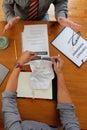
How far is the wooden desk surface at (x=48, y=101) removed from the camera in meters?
1.17

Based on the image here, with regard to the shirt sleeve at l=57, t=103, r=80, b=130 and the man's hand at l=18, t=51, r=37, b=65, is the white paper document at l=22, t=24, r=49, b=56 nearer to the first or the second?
the man's hand at l=18, t=51, r=37, b=65

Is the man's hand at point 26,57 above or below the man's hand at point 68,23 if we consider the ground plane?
below

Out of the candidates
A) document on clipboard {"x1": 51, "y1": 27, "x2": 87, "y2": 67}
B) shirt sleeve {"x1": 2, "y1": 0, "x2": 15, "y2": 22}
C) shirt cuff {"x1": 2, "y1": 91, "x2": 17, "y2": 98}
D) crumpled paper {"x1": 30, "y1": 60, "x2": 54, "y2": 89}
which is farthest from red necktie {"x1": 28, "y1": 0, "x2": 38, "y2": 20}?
shirt cuff {"x1": 2, "y1": 91, "x2": 17, "y2": 98}

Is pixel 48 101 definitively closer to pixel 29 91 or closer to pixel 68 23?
pixel 29 91

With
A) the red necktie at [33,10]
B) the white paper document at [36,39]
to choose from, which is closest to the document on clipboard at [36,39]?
the white paper document at [36,39]

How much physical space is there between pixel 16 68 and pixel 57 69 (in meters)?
0.20

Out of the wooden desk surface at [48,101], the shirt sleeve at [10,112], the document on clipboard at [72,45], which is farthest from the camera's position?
the document on clipboard at [72,45]

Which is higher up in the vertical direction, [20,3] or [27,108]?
[20,3]

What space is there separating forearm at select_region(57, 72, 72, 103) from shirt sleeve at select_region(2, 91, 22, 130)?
0.21m

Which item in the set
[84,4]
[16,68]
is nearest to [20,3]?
[16,68]

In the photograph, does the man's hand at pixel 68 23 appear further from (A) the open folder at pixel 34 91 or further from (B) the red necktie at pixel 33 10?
(A) the open folder at pixel 34 91

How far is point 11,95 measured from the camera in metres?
1.13

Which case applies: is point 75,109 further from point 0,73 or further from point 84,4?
point 84,4

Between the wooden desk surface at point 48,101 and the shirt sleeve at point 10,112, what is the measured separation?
67 millimetres
